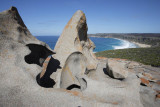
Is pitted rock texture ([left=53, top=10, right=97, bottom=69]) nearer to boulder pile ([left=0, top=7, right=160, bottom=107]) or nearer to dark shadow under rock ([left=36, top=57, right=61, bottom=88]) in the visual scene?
boulder pile ([left=0, top=7, right=160, bottom=107])

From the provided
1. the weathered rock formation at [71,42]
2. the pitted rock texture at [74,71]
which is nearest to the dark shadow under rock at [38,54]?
the weathered rock formation at [71,42]

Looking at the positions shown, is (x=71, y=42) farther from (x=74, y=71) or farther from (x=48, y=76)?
(x=48, y=76)

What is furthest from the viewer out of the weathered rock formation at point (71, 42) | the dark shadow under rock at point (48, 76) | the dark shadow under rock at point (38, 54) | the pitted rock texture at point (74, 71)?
the weathered rock formation at point (71, 42)

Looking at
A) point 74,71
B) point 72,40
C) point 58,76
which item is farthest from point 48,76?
point 72,40

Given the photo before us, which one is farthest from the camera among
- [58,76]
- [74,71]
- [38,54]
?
[74,71]

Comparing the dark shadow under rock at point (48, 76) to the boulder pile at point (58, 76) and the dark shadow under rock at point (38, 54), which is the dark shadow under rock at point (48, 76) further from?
the dark shadow under rock at point (38, 54)

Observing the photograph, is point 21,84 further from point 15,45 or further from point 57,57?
point 57,57

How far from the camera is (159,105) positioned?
152 inches

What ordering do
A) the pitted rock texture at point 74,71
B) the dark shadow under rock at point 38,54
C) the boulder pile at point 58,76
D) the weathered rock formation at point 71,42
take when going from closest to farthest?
1. the boulder pile at point 58,76
2. the dark shadow under rock at point 38,54
3. the pitted rock texture at point 74,71
4. the weathered rock formation at point 71,42

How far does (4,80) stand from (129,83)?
4.17 metres

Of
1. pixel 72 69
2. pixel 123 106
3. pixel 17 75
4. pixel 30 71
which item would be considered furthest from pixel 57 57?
pixel 123 106

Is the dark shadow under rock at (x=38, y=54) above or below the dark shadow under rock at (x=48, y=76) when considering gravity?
above

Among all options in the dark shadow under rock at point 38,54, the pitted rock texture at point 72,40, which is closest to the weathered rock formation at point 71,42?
the pitted rock texture at point 72,40

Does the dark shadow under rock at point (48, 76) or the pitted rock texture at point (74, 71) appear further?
the pitted rock texture at point (74, 71)
